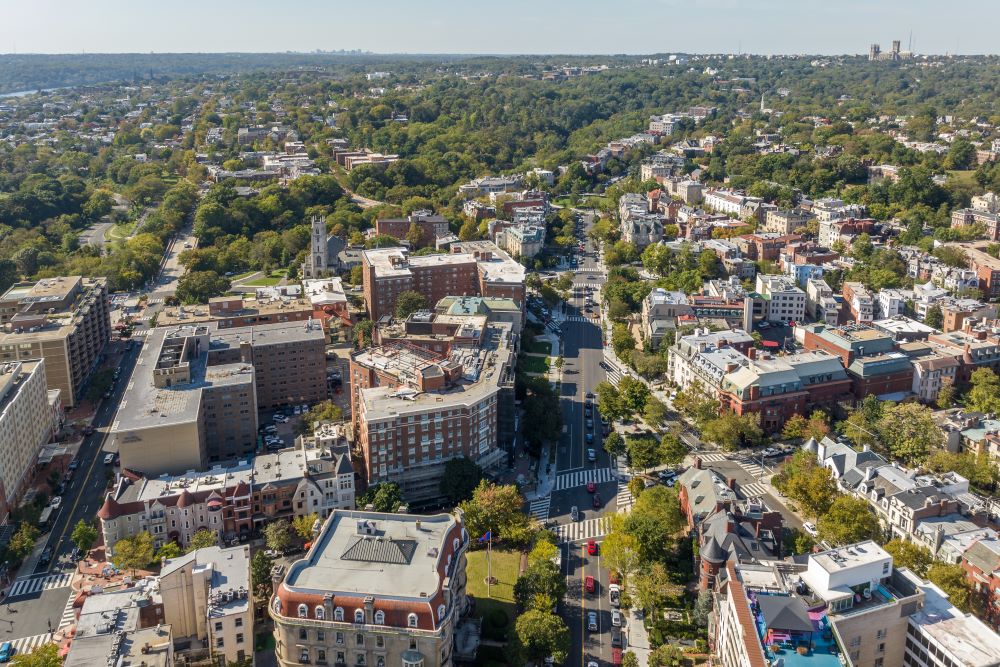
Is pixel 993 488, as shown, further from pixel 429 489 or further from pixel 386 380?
pixel 386 380

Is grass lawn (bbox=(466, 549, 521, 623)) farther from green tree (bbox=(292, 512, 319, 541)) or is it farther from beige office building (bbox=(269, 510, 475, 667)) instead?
green tree (bbox=(292, 512, 319, 541))

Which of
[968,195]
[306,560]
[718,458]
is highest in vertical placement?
[968,195]

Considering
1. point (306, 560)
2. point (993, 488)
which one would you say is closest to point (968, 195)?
point (993, 488)

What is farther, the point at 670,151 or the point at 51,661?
the point at 670,151

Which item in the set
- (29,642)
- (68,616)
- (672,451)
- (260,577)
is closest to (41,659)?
(29,642)

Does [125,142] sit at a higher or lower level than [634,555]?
higher

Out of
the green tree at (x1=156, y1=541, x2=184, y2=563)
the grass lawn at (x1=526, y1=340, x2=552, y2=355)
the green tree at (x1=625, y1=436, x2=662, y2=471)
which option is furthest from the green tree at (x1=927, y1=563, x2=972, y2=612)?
the grass lawn at (x1=526, y1=340, x2=552, y2=355)

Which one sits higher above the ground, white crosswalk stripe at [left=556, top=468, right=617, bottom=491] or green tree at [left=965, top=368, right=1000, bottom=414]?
green tree at [left=965, top=368, right=1000, bottom=414]
